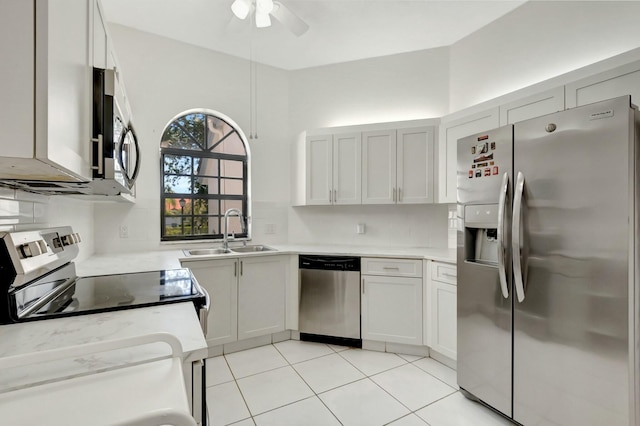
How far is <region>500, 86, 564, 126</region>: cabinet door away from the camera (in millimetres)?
1903

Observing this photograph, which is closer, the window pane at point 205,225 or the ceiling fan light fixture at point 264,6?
the ceiling fan light fixture at point 264,6

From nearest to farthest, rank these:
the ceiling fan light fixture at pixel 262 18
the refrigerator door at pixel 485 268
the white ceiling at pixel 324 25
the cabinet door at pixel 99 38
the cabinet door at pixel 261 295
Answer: the cabinet door at pixel 99 38
the refrigerator door at pixel 485 268
the ceiling fan light fixture at pixel 262 18
the white ceiling at pixel 324 25
the cabinet door at pixel 261 295

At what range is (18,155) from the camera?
0.56m

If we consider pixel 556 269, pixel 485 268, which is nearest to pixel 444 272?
pixel 485 268

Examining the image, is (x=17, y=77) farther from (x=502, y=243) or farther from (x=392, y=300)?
(x=392, y=300)

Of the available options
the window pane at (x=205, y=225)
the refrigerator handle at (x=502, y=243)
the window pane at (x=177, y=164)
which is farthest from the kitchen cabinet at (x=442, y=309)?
the window pane at (x=177, y=164)

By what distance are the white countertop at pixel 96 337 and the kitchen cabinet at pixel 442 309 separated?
1954 millimetres

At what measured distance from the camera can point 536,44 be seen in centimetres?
240

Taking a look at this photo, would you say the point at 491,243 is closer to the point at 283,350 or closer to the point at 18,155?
the point at 283,350

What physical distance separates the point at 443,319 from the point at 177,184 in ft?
9.61

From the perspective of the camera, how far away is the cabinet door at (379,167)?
296 centimetres

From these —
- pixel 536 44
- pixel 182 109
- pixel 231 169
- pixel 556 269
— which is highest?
pixel 536 44

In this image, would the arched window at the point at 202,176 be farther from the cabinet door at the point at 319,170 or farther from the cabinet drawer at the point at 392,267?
the cabinet drawer at the point at 392,267

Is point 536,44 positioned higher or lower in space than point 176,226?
higher
